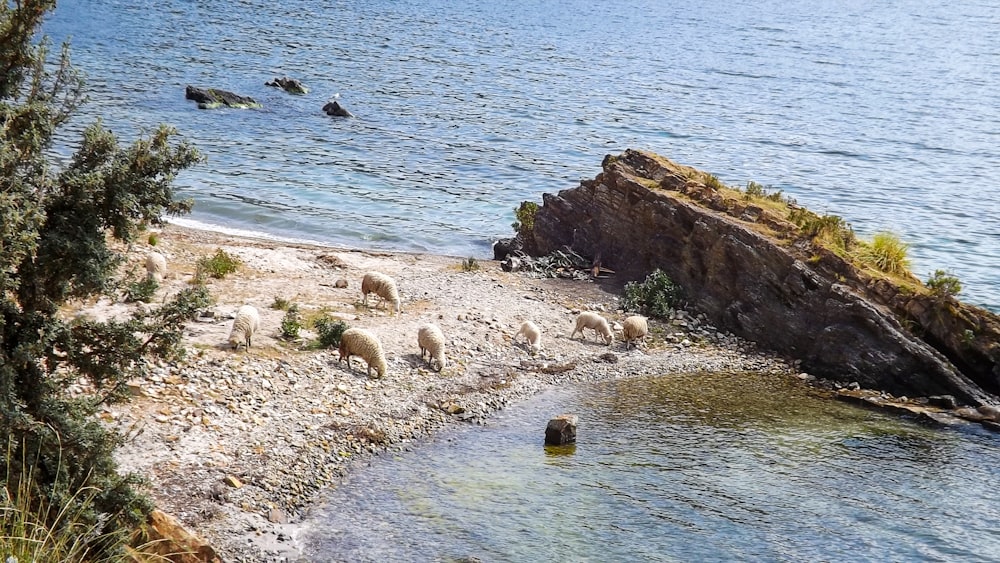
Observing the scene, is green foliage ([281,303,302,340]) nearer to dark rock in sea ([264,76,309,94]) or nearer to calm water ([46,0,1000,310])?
calm water ([46,0,1000,310])

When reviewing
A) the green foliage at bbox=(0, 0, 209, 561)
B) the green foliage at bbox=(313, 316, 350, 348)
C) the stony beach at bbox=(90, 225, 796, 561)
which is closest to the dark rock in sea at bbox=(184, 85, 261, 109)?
the stony beach at bbox=(90, 225, 796, 561)

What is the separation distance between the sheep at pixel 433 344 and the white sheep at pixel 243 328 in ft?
14.6

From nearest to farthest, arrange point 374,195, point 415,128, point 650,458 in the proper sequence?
point 650,458 < point 374,195 < point 415,128

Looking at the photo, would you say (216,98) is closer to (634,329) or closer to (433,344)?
(634,329)

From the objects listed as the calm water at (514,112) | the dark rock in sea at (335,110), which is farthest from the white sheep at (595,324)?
the dark rock in sea at (335,110)

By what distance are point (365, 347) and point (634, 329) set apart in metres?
9.68

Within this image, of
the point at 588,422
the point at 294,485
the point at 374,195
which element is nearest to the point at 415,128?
the point at 374,195

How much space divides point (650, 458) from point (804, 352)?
10.2 meters

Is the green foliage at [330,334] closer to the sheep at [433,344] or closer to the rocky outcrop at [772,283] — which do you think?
the sheep at [433,344]

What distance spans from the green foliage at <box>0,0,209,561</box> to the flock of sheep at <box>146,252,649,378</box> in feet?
33.8

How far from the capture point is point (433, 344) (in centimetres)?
2609

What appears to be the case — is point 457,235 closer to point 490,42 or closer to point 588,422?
point 588,422

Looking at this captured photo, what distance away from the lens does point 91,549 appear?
12.9 m

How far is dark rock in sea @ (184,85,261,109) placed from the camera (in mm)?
65312
